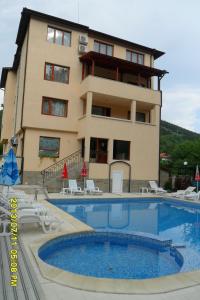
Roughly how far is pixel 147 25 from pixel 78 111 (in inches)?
331

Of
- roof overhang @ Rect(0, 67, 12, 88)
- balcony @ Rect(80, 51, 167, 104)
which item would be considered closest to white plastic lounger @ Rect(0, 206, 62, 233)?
balcony @ Rect(80, 51, 167, 104)

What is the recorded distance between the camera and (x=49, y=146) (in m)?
Result: 21.2

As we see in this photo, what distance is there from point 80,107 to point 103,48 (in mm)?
5805

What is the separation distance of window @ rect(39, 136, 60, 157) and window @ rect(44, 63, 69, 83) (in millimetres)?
4615

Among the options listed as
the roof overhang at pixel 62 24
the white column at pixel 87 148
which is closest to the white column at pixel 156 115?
the roof overhang at pixel 62 24

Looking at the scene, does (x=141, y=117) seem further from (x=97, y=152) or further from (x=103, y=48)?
(x=103, y=48)

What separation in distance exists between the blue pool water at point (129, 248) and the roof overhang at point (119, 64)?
11.6 meters

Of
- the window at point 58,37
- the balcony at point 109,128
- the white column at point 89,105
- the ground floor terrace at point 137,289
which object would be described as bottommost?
the ground floor terrace at point 137,289

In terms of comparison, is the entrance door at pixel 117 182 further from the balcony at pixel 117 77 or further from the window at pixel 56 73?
the window at pixel 56 73

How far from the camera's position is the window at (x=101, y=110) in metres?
23.7

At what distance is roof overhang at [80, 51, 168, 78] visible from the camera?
69.6ft
